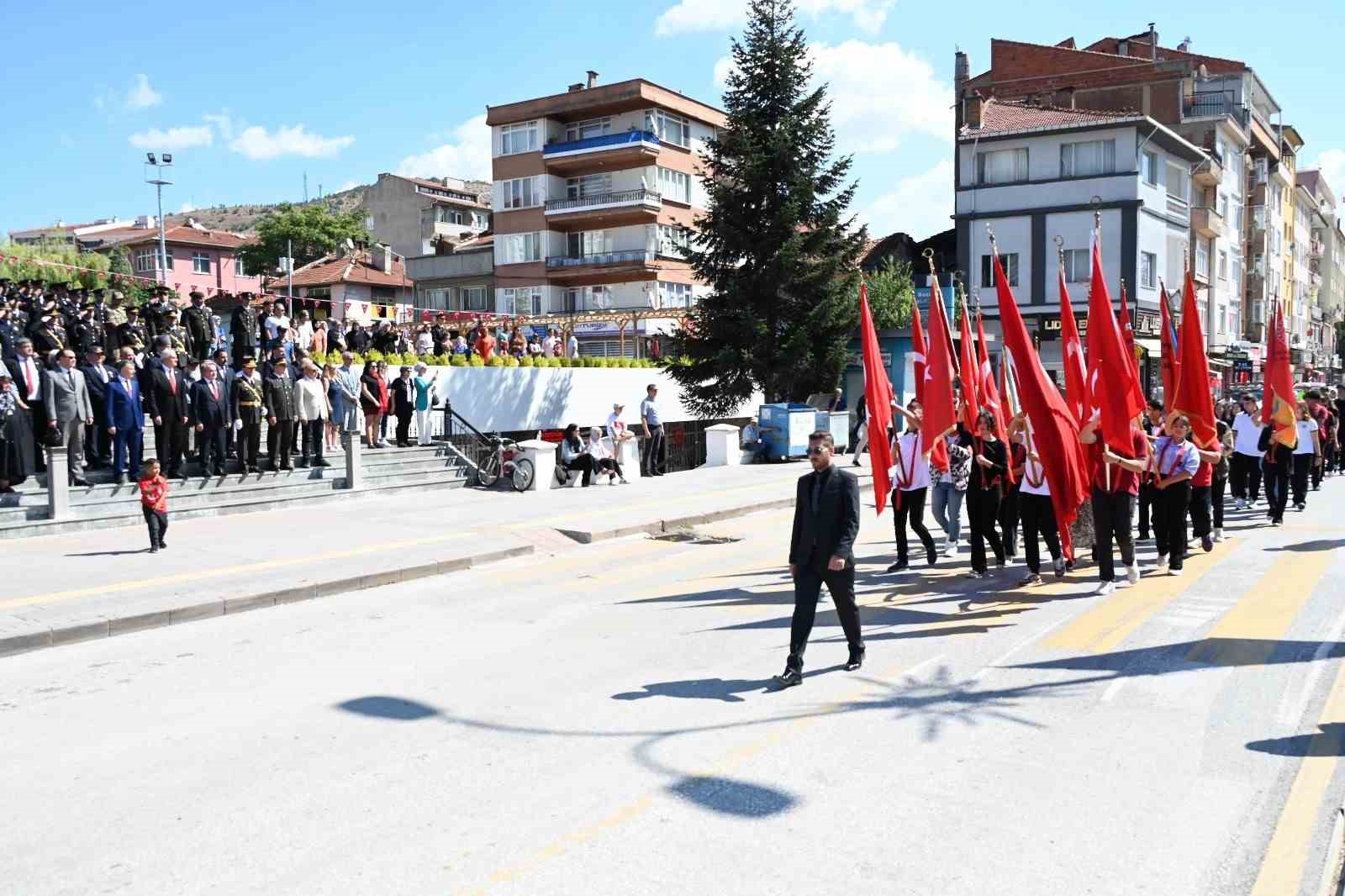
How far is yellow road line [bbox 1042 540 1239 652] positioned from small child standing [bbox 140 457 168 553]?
32.8 ft

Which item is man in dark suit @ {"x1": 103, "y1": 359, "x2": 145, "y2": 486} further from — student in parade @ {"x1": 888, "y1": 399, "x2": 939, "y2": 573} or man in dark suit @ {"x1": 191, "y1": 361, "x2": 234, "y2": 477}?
student in parade @ {"x1": 888, "y1": 399, "x2": 939, "y2": 573}

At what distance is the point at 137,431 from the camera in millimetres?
15508

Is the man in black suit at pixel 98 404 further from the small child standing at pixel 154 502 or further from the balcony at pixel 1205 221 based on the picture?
the balcony at pixel 1205 221

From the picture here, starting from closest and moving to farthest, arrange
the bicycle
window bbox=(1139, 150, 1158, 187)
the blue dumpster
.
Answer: the bicycle, the blue dumpster, window bbox=(1139, 150, 1158, 187)

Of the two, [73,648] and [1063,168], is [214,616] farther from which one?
[1063,168]

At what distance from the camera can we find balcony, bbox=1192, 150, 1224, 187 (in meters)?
48.2

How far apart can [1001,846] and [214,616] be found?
7.94 m

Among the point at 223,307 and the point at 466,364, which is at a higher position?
the point at 223,307

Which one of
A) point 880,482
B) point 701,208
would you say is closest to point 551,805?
point 880,482

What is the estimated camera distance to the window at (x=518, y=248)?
55.6 m

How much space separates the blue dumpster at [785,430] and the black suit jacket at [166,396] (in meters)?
14.8

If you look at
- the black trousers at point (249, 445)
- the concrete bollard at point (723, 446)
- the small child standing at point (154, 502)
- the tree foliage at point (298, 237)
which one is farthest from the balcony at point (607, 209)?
the small child standing at point (154, 502)

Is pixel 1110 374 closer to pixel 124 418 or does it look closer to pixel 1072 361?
pixel 1072 361

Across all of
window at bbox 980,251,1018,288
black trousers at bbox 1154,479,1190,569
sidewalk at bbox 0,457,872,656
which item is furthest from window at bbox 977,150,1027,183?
black trousers at bbox 1154,479,1190,569
